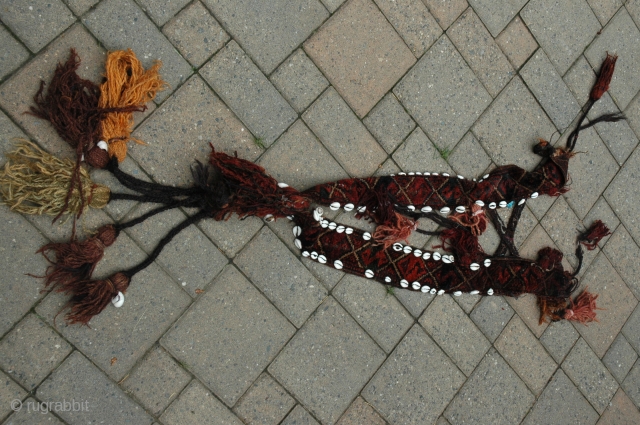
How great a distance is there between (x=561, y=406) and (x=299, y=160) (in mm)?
2368

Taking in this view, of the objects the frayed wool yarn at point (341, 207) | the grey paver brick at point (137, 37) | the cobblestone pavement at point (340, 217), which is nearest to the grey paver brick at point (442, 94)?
the cobblestone pavement at point (340, 217)

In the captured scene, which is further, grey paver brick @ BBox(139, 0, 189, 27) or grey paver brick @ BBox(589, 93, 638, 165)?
grey paver brick @ BBox(589, 93, 638, 165)

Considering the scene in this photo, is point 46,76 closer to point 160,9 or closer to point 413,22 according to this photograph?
point 160,9

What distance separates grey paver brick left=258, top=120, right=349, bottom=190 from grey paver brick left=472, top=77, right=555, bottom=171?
37.9 inches

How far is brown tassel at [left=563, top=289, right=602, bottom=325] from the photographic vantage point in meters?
2.89

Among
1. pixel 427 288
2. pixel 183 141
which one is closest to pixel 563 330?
pixel 427 288

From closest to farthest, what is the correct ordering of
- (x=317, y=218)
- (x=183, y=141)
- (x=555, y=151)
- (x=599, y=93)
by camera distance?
(x=183, y=141), (x=317, y=218), (x=555, y=151), (x=599, y=93)

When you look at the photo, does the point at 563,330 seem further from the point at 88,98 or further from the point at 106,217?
the point at 88,98

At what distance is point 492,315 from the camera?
109 inches

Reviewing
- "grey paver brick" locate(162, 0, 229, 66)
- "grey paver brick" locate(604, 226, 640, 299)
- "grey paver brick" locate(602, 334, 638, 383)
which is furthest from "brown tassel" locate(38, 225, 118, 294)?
"grey paver brick" locate(602, 334, 638, 383)

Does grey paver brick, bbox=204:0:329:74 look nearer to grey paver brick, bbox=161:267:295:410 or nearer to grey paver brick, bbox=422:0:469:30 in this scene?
grey paver brick, bbox=422:0:469:30

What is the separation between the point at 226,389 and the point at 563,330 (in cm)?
219

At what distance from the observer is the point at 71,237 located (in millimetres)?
2041

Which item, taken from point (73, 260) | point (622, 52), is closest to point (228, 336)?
point (73, 260)
